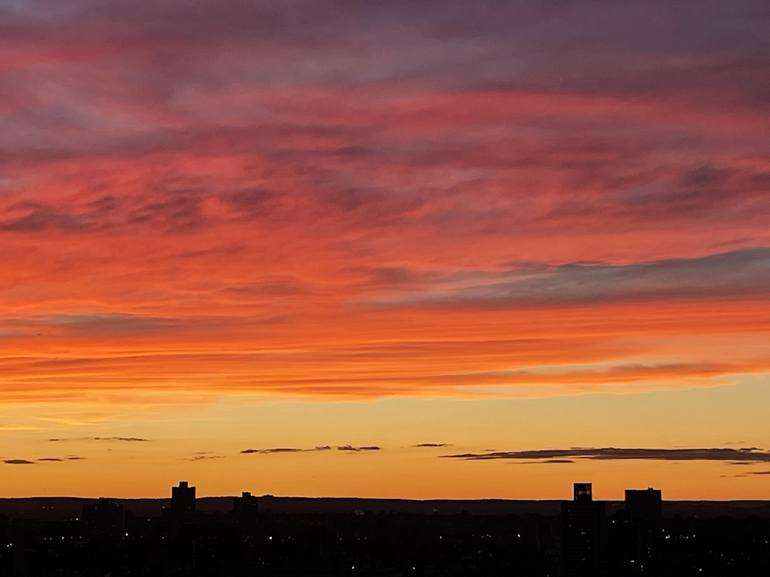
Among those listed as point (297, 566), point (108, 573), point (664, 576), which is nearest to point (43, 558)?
point (108, 573)

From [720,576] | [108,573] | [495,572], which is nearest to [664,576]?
[720,576]

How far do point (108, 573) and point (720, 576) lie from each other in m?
81.8

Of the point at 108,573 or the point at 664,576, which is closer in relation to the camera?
the point at 108,573

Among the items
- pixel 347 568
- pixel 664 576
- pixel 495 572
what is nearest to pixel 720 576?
pixel 664 576

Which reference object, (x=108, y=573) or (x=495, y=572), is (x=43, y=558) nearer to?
(x=108, y=573)

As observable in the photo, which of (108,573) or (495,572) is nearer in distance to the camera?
(108,573)

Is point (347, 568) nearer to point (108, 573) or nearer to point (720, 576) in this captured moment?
point (108, 573)

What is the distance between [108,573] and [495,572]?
51448 mm

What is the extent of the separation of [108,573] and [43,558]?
16365 millimetres

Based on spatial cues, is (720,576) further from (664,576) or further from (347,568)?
(347,568)

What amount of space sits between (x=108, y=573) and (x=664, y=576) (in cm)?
7356

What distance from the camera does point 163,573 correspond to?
584 ft

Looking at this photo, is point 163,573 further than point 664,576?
No

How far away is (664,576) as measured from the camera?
198m
